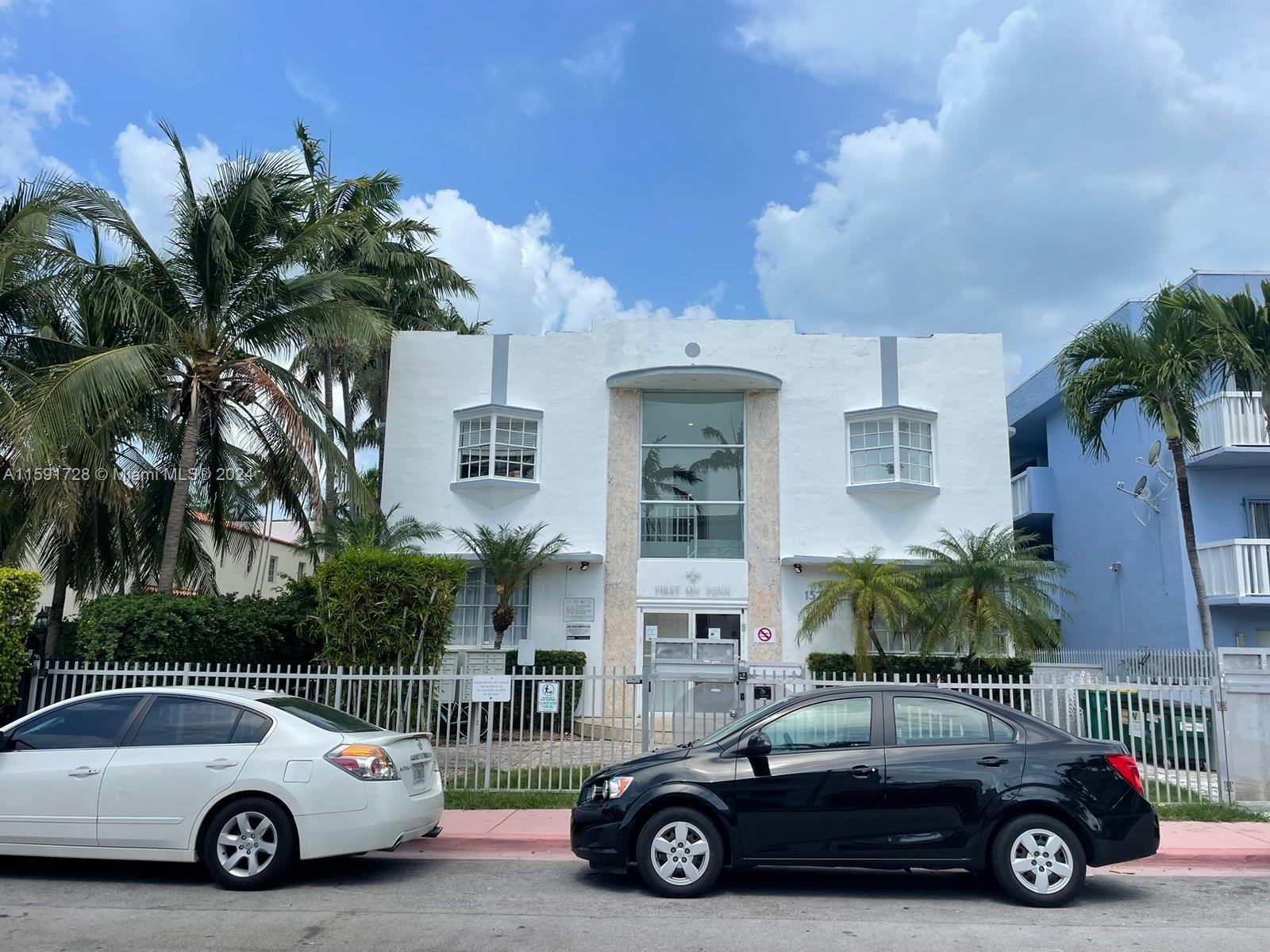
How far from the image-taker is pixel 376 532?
16.8 m

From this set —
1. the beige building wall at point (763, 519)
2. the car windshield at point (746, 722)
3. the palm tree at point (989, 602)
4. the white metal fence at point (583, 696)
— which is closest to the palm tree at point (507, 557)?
the beige building wall at point (763, 519)

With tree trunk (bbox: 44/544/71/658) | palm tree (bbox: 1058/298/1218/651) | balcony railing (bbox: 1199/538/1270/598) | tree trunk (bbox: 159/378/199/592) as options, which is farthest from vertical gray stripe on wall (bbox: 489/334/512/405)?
balcony railing (bbox: 1199/538/1270/598)

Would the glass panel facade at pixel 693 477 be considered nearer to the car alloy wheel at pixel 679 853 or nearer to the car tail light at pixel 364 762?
the car tail light at pixel 364 762

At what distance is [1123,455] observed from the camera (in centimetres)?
2159

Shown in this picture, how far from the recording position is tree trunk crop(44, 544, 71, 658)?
12383mm

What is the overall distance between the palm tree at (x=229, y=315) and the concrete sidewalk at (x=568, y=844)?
6623 mm

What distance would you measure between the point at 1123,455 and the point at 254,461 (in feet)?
60.1

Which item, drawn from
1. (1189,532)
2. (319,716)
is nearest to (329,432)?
(319,716)

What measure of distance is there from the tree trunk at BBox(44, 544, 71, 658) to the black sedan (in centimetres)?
909

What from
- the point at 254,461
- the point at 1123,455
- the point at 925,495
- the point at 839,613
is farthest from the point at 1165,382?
the point at 254,461

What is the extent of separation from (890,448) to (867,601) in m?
3.70

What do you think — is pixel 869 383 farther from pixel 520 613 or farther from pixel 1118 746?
pixel 1118 746

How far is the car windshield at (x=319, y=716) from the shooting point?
7.27 metres

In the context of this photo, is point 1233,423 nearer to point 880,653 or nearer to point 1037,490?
point 1037,490
